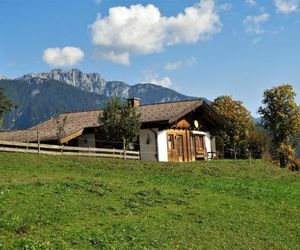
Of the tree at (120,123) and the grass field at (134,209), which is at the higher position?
the tree at (120,123)

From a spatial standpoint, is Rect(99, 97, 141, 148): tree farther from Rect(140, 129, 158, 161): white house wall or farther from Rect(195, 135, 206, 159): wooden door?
Rect(195, 135, 206, 159): wooden door

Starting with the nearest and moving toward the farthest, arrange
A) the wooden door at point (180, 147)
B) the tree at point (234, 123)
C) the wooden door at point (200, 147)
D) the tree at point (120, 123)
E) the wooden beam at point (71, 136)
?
the tree at point (120, 123) < the wooden beam at point (71, 136) < the wooden door at point (180, 147) < the wooden door at point (200, 147) < the tree at point (234, 123)

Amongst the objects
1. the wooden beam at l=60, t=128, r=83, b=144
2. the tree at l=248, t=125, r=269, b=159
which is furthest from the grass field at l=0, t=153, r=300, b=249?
the tree at l=248, t=125, r=269, b=159

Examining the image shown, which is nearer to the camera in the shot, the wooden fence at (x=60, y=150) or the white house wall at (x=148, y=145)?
the wooden fence at (x=60, y=150)

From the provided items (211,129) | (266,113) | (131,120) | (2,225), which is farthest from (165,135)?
(2,225)

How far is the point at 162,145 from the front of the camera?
160ft

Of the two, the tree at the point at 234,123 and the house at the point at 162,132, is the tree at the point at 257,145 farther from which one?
the house at the point at 162,132

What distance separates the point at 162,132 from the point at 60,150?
1253 centimetres

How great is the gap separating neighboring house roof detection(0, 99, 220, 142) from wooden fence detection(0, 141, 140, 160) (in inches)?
243

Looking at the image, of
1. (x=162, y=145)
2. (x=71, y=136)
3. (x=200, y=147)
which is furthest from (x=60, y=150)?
(x=200, y=147)

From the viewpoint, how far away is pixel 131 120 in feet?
147

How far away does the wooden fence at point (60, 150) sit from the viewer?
35.7 metres

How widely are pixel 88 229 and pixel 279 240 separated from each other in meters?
7.92

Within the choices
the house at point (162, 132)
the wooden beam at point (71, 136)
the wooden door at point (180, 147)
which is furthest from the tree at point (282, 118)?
the wooden beam at point (71, 136)
